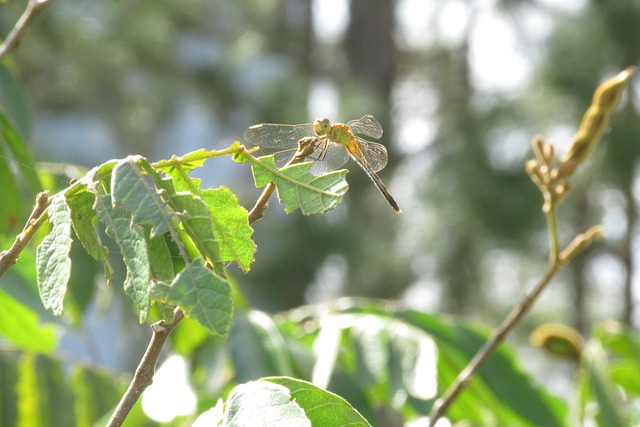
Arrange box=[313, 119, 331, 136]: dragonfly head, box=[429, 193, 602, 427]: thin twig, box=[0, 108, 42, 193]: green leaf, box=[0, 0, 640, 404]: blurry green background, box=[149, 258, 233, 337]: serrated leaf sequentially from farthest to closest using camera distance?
box=[0, 0, 640, 404]: blurry green background, box=[0, 108, 42, 193]: green leaf, box=[429, 193, 602, 427]: thin twig, box=[313, 119, 331, 136]: dragonfly head, box=[149, 258, 233, 337]: serrated leaf

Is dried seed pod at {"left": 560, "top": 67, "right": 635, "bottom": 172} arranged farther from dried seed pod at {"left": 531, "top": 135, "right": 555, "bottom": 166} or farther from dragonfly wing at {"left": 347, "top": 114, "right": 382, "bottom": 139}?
dragonfly wing at {"left": 347, "top": 114, "right": 382, "bottom": 139}

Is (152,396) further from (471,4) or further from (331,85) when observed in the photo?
(471,4)

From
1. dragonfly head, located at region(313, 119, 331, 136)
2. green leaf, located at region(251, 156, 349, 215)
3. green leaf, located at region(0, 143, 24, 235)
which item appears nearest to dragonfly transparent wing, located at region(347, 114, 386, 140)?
dragonfly head, located at region(313, 119, 331, 136)

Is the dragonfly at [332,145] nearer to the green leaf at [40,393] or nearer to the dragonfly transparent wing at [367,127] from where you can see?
the dragonfly transparent wing at [367,127]

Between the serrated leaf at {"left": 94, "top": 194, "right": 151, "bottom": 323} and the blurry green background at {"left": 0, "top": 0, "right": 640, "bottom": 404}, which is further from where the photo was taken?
the blurry green background at {"left": 0, "top": 0, "right": 640, "bottom": 404}

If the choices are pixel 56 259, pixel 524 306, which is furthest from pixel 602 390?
pixel 56 259

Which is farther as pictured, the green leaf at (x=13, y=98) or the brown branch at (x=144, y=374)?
the green leaf at (x=13, y=98)

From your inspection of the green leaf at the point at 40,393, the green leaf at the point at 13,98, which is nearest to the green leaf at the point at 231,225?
the green leaf at the point at 13,98
